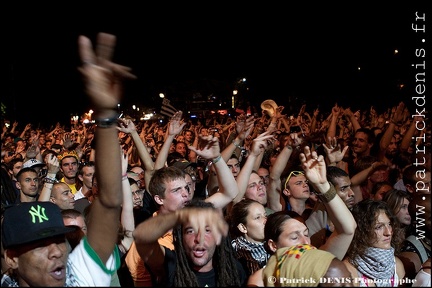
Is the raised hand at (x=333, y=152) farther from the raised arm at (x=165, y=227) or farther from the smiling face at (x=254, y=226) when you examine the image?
the raised arm at (x=165, y=227)

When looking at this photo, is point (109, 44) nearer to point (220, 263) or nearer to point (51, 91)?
point (220, 263)

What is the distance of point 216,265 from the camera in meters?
3.70

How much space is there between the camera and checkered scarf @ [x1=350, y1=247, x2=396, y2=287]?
12.6 ft

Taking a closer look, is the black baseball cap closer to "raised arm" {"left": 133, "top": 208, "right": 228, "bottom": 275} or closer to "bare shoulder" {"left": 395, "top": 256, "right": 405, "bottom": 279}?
"raised arm" {"left": 133, "top": 208, "right": 228, "bottom": 275}

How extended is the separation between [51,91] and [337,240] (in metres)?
37.2

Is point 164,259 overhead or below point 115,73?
below

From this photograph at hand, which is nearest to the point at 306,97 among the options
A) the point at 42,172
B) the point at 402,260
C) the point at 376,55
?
the point at 376,55

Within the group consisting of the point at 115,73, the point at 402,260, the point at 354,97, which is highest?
the point at 354,97

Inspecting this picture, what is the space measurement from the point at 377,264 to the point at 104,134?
7.84ft

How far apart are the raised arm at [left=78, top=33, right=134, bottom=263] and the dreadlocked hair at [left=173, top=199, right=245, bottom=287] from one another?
81 cm

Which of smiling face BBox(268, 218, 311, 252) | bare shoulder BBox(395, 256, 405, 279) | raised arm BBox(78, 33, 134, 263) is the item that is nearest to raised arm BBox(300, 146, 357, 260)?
smiling face BBox(268, 218, 311, 252)

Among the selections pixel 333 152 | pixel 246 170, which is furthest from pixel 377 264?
pixel 333 152

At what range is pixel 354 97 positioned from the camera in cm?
2844

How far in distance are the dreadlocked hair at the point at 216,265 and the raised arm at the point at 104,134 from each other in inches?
32.0
